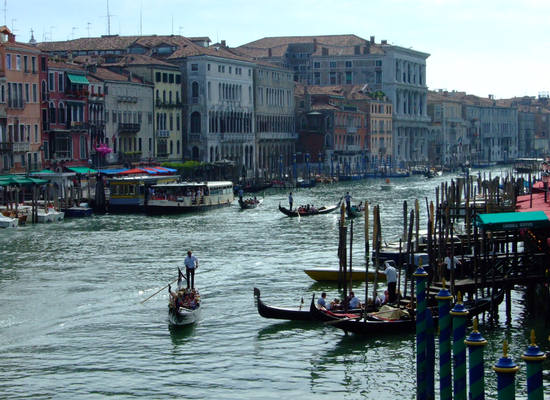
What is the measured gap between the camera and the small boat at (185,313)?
18234 millimetres

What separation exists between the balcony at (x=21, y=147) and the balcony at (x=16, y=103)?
Answer: 4.84 ft

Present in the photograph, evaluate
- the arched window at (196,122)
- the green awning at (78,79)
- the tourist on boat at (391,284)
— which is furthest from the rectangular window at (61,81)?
the tourist on boat at (391,284)

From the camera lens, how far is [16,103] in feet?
146

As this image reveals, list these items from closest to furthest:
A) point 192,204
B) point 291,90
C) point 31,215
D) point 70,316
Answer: point 70,316 < point 31,215 < point 192,204 < point 291,90

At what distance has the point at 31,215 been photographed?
37.1m

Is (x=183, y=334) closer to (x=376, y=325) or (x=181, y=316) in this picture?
(x=181, y=316)

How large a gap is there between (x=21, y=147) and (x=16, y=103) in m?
1.76

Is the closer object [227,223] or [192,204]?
[227,223]

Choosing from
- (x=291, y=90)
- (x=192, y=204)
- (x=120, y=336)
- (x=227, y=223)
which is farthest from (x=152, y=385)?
(x=291, y=90)

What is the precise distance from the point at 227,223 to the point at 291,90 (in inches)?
1555

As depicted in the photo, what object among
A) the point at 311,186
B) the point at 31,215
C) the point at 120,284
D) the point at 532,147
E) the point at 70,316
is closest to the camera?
the point at 70,316

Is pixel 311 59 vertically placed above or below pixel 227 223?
above

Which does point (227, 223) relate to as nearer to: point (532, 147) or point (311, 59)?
point (311, 59)

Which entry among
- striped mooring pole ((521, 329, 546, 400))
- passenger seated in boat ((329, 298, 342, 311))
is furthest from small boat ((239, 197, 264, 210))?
striped mooring pole ((521, 329, 546, 400))
